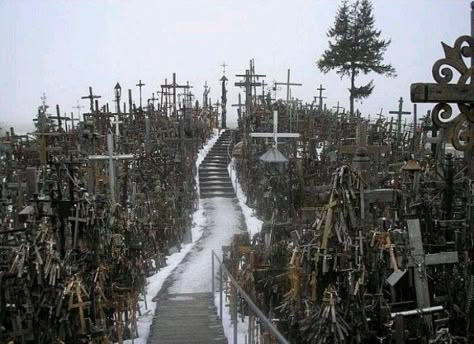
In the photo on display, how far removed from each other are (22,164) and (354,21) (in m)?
19.2

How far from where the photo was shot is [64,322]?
4.75m

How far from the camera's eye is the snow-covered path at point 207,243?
9.93 meters

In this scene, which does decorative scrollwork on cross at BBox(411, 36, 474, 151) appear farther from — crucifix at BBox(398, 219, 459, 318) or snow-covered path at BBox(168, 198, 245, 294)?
snow-covered path at BBox(168, 198, 245, 294)

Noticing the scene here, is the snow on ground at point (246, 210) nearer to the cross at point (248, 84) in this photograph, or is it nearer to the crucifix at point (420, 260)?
the cross at point (248, 84)

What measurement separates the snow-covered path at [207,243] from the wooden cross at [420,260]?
5295 mm

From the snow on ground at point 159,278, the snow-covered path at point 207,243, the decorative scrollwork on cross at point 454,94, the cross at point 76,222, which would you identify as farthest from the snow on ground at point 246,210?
the decorative scrollwork on cross at point 454,94

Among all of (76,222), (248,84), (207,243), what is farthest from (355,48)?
(76,222)

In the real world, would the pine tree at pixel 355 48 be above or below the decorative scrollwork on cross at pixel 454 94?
above

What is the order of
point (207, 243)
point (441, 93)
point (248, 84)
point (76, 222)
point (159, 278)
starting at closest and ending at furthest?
point (441, 93), point (76, 222), point (159, 278), point (207, 243), point (248, 84)

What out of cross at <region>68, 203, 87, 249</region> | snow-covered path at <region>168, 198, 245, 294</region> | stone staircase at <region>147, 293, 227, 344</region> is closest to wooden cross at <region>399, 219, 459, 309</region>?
stone staircase at <region>147, 293, 227, 344</region>

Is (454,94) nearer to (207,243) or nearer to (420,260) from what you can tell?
(420,260)

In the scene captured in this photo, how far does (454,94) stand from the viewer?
10.6ft

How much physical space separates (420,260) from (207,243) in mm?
9020

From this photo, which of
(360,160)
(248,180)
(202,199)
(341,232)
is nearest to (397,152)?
(248,180)
